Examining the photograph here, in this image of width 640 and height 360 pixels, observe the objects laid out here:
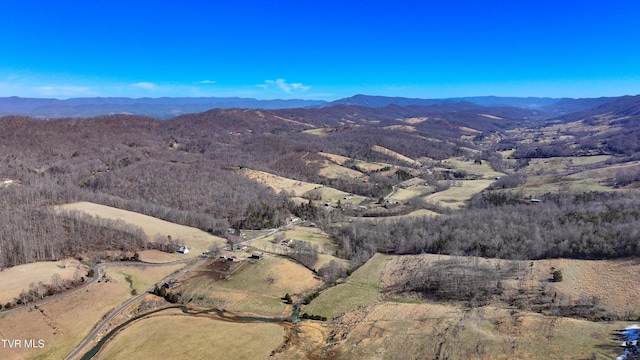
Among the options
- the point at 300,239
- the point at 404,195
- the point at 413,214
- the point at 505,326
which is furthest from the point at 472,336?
the point at 404,195

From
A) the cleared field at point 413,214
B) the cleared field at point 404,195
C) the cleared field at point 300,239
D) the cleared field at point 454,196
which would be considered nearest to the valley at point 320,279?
the cleared field at point 300,239

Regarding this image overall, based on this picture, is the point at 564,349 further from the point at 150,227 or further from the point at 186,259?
the point at 150,227

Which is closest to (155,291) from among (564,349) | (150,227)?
(150,227)

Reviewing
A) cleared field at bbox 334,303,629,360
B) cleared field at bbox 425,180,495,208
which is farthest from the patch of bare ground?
cleared field at bbox 425,180,495,208

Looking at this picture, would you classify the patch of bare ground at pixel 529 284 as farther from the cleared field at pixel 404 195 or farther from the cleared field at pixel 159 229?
the cleared field at pixel 404 195

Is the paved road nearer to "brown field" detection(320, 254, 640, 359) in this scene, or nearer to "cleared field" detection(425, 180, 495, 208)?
"brown field" detection(320, 254, 640, 359)
